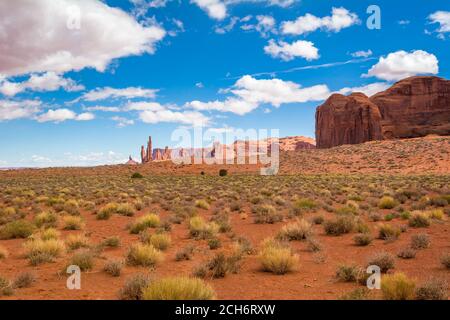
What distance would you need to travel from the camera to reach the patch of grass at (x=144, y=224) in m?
13.4

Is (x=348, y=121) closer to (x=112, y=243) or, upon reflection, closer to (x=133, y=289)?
(x=112, y=243)

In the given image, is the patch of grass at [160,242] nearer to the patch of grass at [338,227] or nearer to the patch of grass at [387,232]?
the patch of grass at [338,227]

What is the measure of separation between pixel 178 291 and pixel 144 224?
27.9 feet

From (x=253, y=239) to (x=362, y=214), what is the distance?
7.49m

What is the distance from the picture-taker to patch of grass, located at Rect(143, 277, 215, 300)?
5.58 meters

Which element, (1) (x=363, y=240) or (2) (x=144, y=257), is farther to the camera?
(1) (x=363, y=240)

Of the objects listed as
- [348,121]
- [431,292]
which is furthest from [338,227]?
[348,121]

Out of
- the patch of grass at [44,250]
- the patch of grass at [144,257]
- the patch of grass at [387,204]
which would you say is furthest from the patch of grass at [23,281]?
the patch of grass at [387,204]

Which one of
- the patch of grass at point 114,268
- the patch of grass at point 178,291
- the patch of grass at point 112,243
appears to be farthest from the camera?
the patch of grass at point 112,243

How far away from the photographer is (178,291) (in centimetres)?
559

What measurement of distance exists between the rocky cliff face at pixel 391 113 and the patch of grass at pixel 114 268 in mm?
113693

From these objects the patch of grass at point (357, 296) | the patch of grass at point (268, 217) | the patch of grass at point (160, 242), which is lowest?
the patch of grass at point (268, 217)

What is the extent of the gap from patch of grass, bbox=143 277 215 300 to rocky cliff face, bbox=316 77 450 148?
377 ft

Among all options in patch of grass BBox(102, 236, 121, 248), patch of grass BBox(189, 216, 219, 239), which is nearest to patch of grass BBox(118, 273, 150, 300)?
patch of grass BBox(102, 236, 121, 248)
